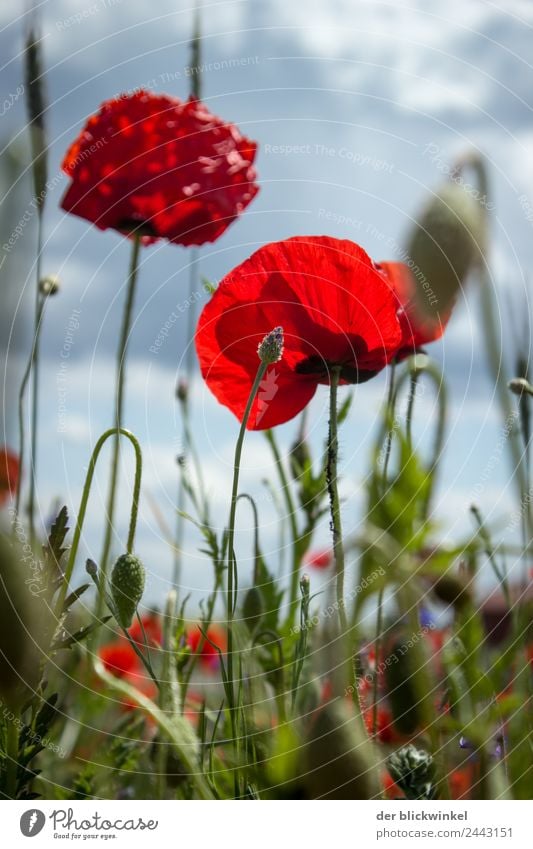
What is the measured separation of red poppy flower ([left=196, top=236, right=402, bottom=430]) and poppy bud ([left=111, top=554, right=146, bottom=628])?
0.14m

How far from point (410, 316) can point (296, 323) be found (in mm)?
77

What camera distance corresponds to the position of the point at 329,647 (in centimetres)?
36

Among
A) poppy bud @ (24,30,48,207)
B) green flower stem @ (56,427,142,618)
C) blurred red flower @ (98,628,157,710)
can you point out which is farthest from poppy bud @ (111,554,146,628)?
blurred red flower @ (98,628,157,710)

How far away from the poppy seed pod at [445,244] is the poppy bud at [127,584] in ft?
0.74

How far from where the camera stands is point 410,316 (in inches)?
22.4

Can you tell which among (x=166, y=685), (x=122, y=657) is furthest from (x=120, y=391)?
(x=122, y=657)

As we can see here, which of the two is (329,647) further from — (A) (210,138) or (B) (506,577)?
(A) (210,138)

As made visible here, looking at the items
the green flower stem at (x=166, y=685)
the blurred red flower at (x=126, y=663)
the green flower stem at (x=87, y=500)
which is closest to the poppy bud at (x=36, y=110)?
the green flower stem at (x=87, y=500)

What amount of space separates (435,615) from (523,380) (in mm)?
182

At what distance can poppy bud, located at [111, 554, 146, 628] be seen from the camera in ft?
1.50

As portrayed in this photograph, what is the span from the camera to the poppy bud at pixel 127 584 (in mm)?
458

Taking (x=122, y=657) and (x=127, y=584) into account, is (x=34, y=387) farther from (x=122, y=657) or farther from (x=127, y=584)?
(x=122, y=657)

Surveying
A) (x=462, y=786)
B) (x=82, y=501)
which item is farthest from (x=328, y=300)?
(x=462, y=786)

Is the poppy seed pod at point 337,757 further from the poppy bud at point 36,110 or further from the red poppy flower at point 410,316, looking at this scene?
the poppy bud at point 36,110
